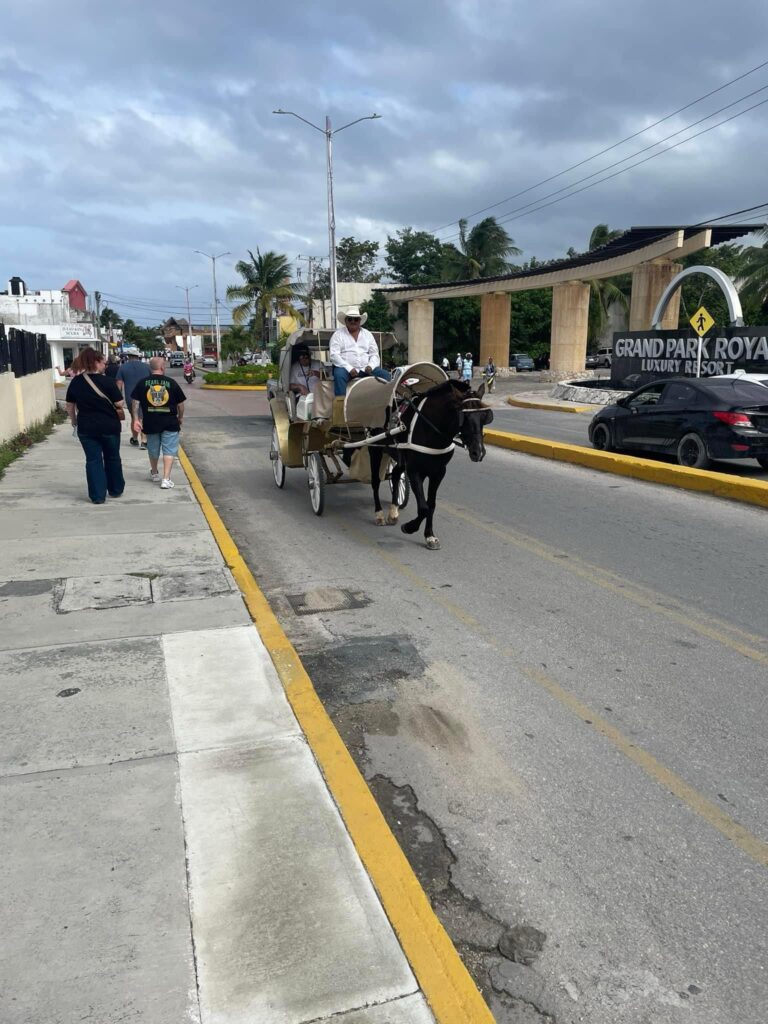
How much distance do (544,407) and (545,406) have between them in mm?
48

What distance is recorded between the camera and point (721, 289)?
27.4 metres

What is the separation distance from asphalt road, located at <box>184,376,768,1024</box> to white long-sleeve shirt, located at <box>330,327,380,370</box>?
1.91 m

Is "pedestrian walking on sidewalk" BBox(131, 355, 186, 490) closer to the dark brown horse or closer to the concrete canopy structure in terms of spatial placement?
the dark brown horse

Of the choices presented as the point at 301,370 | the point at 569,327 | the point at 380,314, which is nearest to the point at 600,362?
the point at 380,314

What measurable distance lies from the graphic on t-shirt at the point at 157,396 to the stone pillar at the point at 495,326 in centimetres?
3730

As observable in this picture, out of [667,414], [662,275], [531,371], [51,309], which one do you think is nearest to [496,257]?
[531,371]

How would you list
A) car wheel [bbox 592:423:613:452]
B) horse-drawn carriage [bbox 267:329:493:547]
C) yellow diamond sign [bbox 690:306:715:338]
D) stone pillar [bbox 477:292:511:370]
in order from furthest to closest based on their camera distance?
1. stone pillar [bbox 477:292:511:370]
2. yellow diamond sign [bbox 690:306:715:338]
3. car wheel [bbox 592:423:613:452]
4. horse-drawn carriage [bbox 267:329:493:547]

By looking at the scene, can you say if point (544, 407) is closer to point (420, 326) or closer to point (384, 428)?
point (384, 428)

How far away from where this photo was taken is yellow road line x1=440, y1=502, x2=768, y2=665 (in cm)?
553

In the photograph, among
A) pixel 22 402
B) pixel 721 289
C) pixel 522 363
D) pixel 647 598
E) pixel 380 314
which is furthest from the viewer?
pixel 380 314

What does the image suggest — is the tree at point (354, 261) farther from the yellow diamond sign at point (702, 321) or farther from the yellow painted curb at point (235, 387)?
the yellow diamond sign at point (702, 321)

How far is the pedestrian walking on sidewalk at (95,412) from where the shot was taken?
948 cm

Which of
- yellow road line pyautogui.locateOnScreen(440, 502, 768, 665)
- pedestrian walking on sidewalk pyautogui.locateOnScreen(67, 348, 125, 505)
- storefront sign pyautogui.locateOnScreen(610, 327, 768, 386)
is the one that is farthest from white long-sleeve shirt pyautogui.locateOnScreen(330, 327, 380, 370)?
storefront sign pyautogui.locateOnScreen(610, 327, 768, 386)

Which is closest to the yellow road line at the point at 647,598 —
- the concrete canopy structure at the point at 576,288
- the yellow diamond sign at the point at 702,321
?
the yellow diamond sign at the point at 702,321
